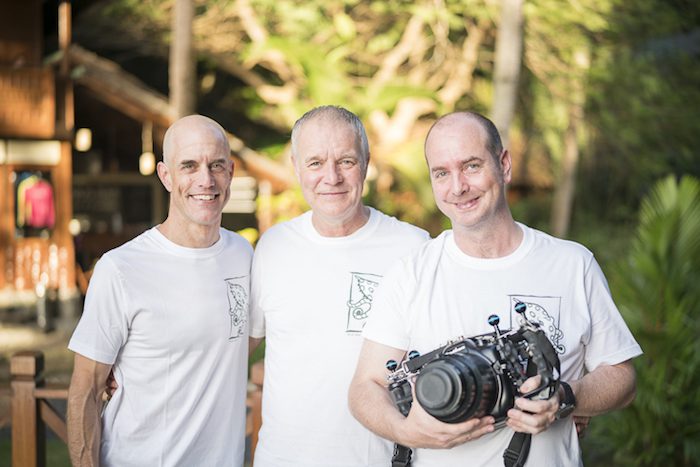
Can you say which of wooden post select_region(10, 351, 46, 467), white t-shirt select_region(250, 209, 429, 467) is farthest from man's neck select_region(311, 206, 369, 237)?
wooden post select_region(10, 351, 46, 467)

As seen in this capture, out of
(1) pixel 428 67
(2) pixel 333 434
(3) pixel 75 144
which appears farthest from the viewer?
(1) pixel 428 67

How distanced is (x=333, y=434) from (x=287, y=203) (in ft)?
44.2

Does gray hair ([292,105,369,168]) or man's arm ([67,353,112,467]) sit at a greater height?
gray hair ([292,105,369,168])

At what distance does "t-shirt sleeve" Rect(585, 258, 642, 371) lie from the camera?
2.47 metres

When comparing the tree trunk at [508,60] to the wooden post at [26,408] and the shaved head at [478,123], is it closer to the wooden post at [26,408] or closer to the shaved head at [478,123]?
the wooden post at [26,408]

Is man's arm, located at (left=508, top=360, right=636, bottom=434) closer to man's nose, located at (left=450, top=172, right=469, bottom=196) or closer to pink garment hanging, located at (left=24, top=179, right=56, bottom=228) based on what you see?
man's nose, located at (left=450, top=172, right=469, bottom=196)

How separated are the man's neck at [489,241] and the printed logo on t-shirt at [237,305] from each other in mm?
935

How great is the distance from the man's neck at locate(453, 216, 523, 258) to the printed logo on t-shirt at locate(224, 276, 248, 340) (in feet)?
3.07

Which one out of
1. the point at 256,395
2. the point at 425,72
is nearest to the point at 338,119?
the point at 256,395

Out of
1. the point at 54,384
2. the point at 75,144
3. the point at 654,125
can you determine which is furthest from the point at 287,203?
the point at 54,384

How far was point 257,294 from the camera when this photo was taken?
10.3 feet

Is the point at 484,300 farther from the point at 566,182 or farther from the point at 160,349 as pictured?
the point at 566,182

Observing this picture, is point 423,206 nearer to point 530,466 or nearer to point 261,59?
point 261,59

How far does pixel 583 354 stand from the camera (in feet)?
8.25
